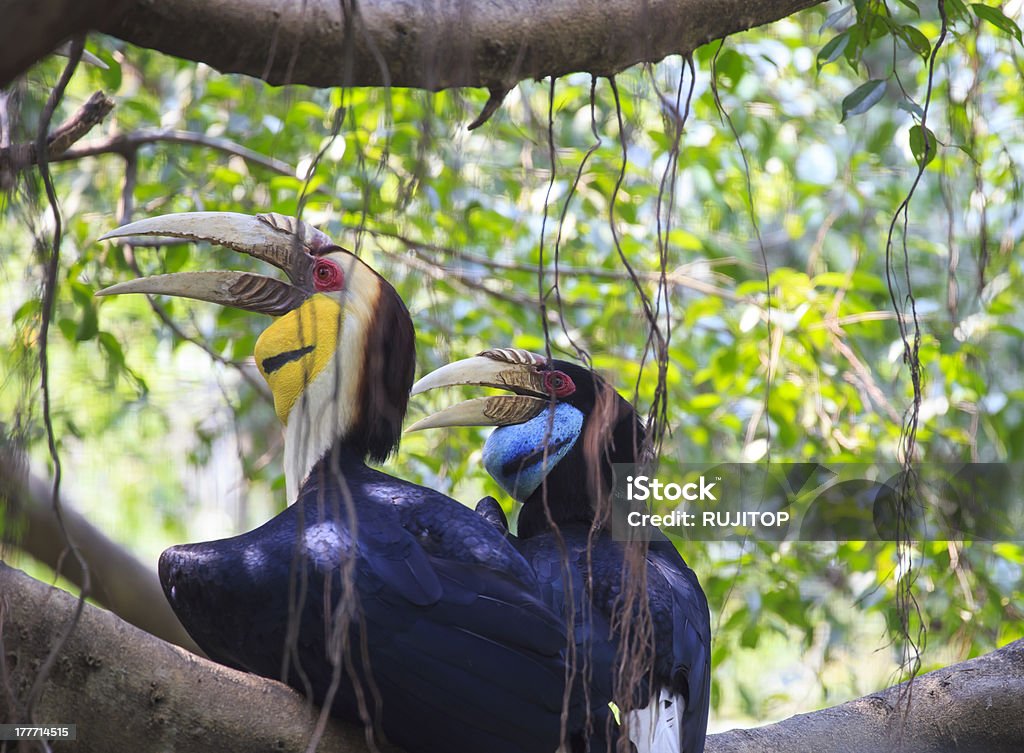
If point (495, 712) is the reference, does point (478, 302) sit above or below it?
above

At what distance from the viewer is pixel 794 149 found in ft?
15.6

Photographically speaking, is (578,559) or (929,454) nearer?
(578,559)

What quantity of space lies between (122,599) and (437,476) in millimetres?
1028

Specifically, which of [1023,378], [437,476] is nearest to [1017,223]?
[1023,378]

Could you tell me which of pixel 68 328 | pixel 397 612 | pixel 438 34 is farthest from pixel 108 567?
pixel 438 34

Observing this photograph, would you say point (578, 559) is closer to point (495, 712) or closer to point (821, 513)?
point (495, 712)

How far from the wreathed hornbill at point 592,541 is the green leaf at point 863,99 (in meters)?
0.66

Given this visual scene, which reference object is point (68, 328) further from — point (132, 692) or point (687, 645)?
point (687, 645)

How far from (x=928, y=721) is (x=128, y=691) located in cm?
159

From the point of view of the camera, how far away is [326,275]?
2703 millimetres

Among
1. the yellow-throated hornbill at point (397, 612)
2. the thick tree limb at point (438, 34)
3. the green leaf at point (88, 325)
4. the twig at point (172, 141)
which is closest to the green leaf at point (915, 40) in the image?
the thick tree limb at point (438, 34)

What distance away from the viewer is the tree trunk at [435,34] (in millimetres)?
1608
